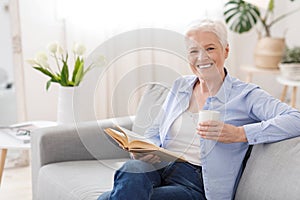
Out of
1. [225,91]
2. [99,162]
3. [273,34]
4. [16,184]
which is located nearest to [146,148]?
[225,91]

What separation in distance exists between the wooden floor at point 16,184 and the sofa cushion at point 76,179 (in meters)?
0.71

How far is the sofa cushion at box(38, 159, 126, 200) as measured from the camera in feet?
6.54


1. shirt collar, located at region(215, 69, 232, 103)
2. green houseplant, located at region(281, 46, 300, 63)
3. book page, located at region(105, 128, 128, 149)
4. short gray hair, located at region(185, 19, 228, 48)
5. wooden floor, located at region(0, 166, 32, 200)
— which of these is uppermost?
short gray hair, located at region(185, 19, 228, 48)

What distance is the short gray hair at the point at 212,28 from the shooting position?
1881 millimetres

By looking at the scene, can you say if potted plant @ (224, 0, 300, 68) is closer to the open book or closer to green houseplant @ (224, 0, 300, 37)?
green houseplant @ (224, 0, 300, 37)

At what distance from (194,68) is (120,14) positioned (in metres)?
1.77

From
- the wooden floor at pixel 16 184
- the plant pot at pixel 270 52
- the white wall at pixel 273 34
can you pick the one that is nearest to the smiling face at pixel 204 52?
the wooden floor at pixel 16 184

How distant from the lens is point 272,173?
67.3 inches

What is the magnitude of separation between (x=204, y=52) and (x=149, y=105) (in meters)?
0.51

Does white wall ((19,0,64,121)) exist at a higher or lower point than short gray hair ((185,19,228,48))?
lower

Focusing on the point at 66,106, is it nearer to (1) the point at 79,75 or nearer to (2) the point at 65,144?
(1) the point at 79,75

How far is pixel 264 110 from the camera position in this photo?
1782mm

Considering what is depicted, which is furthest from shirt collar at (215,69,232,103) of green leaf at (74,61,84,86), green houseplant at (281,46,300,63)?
green houseplant at (281,46,300,63)

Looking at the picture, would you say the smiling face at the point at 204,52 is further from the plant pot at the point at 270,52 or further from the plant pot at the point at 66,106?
the plant pot at the point at 270,52
